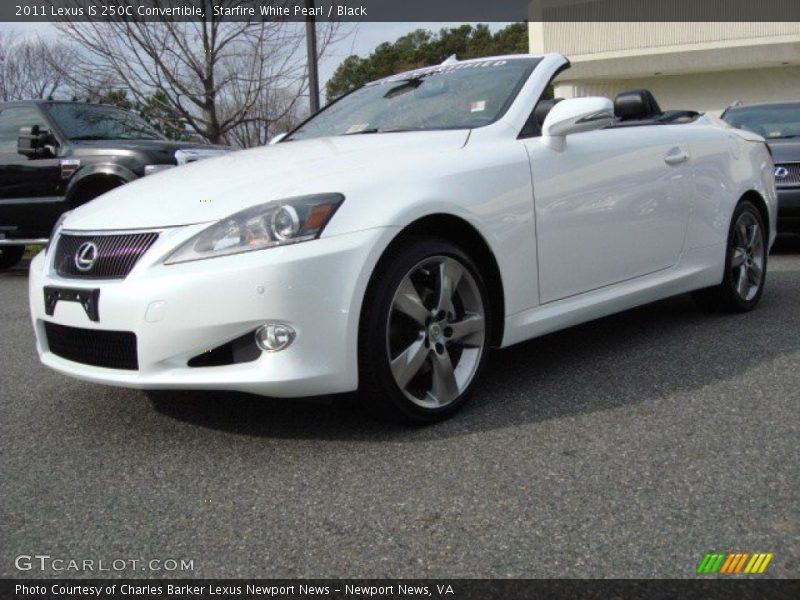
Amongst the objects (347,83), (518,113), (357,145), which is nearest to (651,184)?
(518,113)

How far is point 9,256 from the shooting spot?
9664 mm

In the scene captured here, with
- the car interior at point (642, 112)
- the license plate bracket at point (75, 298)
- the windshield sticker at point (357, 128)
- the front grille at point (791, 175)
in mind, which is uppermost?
the windshield sticker at point (357, 128)

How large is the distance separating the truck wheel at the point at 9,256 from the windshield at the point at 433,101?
6.19 m

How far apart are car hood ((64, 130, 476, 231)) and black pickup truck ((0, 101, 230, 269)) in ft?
13.6

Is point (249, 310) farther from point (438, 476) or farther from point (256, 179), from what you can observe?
point (438, 476)

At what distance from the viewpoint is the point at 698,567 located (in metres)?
2.16

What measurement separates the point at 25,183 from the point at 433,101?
18.9ft

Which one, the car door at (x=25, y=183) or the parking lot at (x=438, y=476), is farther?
the car door at (x=25, y=183)

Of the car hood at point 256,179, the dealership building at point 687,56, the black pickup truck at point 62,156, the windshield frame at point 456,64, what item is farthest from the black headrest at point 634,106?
the dealership building at point 687,56

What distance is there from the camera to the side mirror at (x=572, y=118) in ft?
12.1

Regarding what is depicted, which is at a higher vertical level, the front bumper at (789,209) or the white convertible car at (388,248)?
the white convertible car at (388,248)

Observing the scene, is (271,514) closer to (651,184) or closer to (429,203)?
(429,203)
